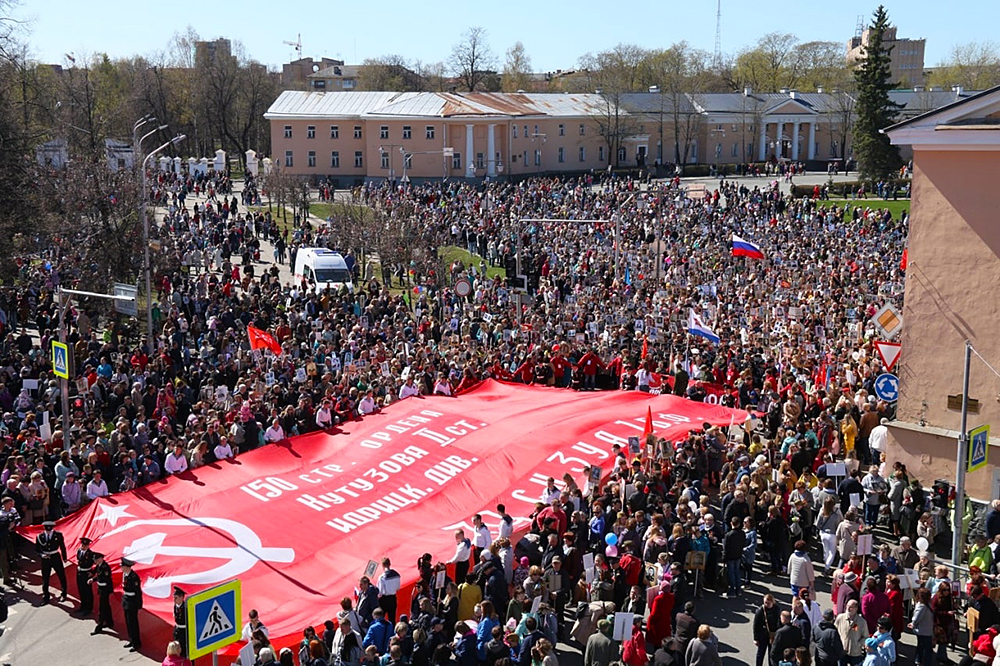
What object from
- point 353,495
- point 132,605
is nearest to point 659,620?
point 353,495

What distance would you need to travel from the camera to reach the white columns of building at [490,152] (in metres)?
81.8

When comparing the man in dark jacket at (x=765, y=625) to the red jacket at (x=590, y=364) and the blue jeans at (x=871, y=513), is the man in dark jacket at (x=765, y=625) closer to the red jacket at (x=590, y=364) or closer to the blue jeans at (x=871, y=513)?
the blue jeans at (x=871, y=513)

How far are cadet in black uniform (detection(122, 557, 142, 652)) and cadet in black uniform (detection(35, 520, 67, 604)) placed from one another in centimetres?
181

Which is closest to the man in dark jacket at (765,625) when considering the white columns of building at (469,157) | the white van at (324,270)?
the white van at (324,270)

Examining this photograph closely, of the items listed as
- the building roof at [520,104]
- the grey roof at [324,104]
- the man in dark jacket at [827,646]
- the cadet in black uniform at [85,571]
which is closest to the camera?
the man in dark jacket at [827,646]

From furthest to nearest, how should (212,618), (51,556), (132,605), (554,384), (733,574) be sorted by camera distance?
(554,384), (733,574), (51,556), (132,605), (212,618)

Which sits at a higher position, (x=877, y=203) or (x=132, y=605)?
(x=877, y=203)

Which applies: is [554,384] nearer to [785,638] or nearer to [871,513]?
[871,513]

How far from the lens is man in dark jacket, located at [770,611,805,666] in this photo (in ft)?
41.3

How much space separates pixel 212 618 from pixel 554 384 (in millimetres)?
14977

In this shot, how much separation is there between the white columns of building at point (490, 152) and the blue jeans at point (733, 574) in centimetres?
6771

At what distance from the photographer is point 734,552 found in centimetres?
1543

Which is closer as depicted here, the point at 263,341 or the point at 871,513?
the point at 871,513

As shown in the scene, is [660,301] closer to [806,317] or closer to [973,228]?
[806,317]
